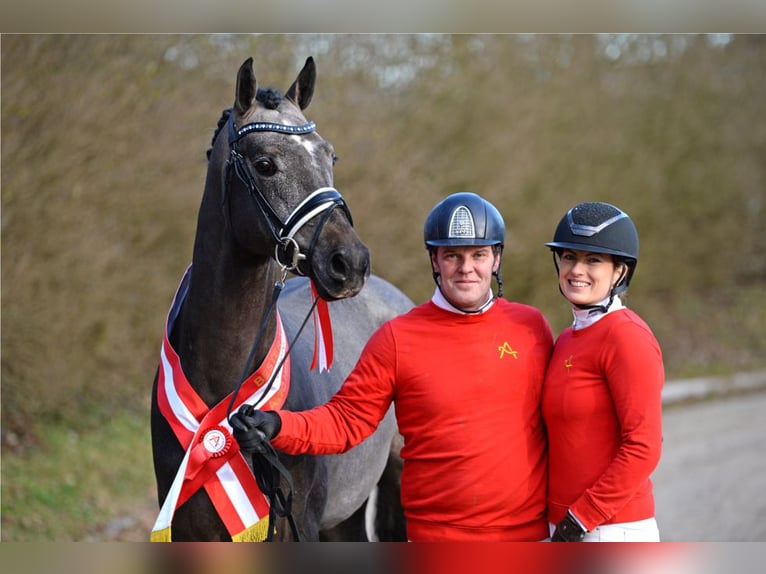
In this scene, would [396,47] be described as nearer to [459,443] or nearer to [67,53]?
[67,53]

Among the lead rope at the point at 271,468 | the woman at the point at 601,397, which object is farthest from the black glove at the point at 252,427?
the woman at the point at 601,397

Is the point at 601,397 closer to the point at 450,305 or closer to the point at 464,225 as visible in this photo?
the point at 450,305

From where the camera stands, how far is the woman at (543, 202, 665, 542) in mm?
2834

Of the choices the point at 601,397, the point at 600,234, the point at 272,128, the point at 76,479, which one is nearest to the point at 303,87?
the point at 272,128

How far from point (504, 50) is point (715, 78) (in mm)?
5961

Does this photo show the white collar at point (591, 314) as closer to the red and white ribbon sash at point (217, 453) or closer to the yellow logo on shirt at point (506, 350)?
the yellow logo on shirt at point (506, 350)

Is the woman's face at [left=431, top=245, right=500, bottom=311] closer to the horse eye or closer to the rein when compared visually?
the rein

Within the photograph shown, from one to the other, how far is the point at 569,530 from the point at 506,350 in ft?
2.19

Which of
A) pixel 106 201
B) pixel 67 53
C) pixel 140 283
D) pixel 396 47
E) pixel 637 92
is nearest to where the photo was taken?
pixel 67 53

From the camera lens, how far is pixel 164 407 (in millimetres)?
3477

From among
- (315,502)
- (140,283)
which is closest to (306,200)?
(315,502)

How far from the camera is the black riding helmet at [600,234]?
3.09m

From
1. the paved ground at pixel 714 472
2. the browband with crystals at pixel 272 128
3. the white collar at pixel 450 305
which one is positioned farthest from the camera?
the paved ground at pixel 714 472

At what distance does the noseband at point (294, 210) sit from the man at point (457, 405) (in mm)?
397
